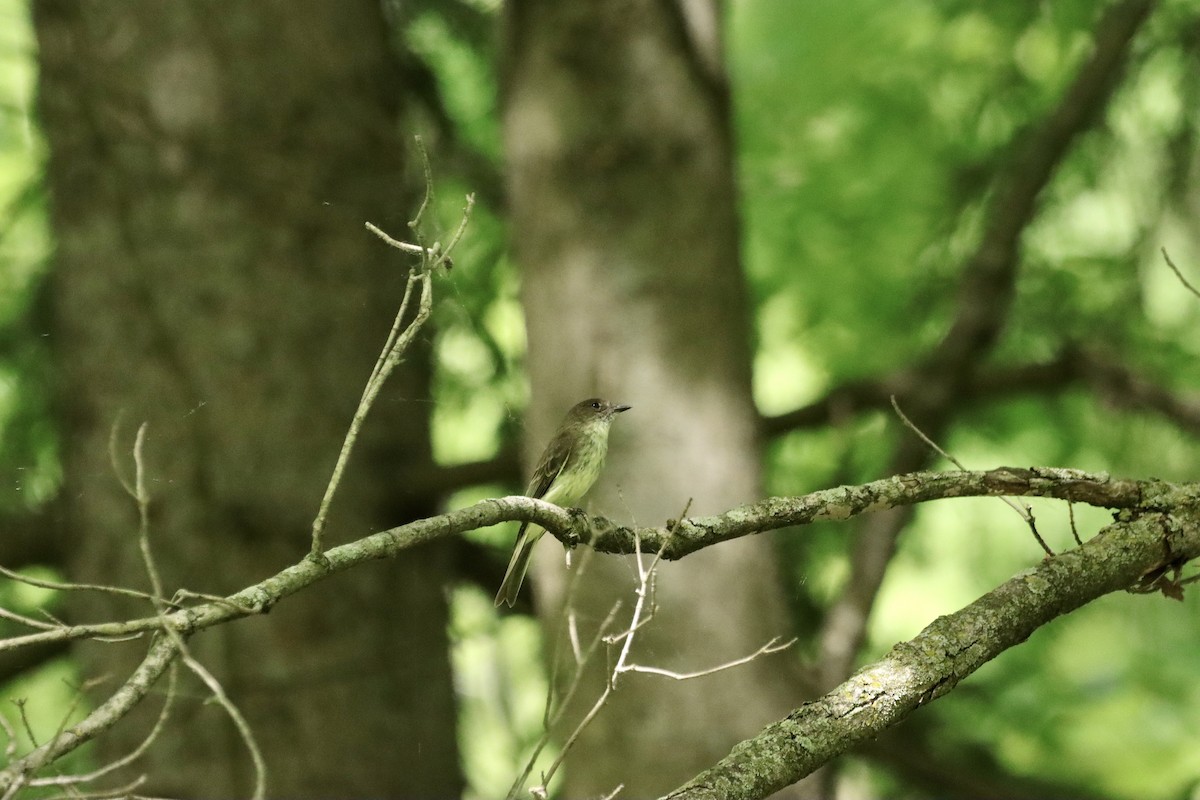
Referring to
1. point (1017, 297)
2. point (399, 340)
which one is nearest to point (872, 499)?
point (399, 340)

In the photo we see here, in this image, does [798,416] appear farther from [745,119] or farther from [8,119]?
[8,119]


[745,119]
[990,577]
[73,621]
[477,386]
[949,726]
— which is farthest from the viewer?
[745,119]

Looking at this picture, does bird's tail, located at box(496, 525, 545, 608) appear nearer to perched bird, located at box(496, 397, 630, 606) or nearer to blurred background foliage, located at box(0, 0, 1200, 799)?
perched bird, located at box(496, 397, 630, 606)

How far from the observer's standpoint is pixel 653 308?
4.38 meters

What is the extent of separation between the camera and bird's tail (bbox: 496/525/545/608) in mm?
3080

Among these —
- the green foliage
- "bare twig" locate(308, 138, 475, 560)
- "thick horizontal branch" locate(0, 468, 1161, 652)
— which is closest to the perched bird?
"thick horizontal branch" locate(0, 468, 1161, 652)

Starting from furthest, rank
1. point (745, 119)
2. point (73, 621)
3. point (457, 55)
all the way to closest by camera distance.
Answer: point (745, 119), point (457, 55), point (73, 621)

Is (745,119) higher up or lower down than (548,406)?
higher up

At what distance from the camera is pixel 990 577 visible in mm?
5254

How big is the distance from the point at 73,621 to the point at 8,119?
9.07 ft

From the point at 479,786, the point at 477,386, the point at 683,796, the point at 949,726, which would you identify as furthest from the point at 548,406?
the point at 949,726

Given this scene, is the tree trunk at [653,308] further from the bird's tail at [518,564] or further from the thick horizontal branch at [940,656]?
the thick horizontal branch at [940,656]

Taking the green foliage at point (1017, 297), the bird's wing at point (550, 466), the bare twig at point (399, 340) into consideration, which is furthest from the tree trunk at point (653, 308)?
the bare twig at point (399, 340)

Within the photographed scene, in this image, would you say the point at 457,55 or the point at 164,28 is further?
the point at 457,55
